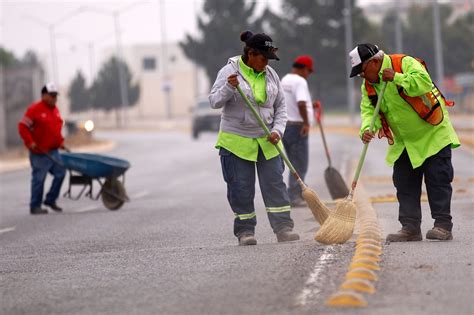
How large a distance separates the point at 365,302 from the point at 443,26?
80523 millimetres

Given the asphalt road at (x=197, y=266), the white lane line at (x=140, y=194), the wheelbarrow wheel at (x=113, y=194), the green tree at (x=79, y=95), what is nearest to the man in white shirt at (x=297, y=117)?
the asphalt road at (x=197, y=266)

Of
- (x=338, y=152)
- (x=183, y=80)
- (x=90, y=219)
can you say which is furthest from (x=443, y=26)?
(x=90, y=219)

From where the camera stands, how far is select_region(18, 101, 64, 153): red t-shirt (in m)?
16.0

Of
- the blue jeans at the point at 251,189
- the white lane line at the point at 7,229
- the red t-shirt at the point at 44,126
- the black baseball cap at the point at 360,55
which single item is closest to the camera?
the black baseball cap at the point at 360,55

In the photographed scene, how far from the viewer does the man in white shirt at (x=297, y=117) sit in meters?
14.2

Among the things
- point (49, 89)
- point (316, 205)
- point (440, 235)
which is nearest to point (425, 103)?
point (440, 235)

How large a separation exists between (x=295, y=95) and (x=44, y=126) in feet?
12.7

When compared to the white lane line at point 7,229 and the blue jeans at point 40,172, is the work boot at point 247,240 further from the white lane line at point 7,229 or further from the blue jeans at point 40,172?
the blue jeans at point 40,172

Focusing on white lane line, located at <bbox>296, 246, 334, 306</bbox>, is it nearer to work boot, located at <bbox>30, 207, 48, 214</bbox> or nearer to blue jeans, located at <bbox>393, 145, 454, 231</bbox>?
blue jeans, located at <bbox>393, 145, 454, 231</bbox>

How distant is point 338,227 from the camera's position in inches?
380

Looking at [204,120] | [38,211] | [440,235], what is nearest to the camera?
[440,235]

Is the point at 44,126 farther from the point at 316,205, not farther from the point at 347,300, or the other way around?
the point at 347,300

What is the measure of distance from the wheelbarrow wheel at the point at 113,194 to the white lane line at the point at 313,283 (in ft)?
23.8

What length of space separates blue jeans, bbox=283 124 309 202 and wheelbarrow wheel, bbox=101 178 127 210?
271cm
